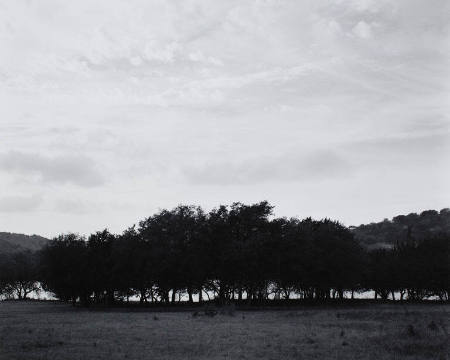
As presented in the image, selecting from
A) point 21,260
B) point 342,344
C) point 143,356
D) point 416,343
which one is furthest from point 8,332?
point 21,260

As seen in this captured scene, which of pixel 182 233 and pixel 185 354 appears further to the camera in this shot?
pixel 182 233

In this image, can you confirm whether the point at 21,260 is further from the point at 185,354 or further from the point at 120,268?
the point at 185,354

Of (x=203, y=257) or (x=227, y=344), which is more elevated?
(x=203, y=257)

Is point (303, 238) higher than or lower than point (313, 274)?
higher

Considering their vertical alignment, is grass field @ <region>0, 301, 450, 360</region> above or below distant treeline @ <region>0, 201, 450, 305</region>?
below

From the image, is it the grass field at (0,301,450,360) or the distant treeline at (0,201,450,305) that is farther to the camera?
the distant treeline at (0,201,450,305)

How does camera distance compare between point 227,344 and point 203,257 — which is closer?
point 227,344

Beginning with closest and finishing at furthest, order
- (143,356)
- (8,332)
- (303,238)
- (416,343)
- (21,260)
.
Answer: (143,356)
(416,343)
(8,332)
(303,238)
(21,260)

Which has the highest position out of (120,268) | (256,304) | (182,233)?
(182,233)

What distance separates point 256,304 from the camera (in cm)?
9244

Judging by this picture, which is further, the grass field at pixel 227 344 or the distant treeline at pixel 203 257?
the distant treeline at pixel 203 257

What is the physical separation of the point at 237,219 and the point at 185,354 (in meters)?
66.9

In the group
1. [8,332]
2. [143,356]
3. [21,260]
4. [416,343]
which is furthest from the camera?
[21,260]

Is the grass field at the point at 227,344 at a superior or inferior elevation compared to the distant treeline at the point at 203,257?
inferior
